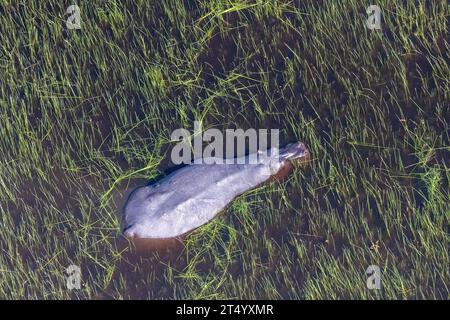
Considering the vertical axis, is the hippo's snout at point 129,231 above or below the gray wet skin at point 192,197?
below

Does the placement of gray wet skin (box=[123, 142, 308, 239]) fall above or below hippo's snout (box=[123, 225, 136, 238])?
above

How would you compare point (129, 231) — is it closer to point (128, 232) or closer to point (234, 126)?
point (128, 232)

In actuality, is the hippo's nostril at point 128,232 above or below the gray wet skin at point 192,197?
below

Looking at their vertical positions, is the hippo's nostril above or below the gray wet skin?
below

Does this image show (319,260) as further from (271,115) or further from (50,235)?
(50,235)
